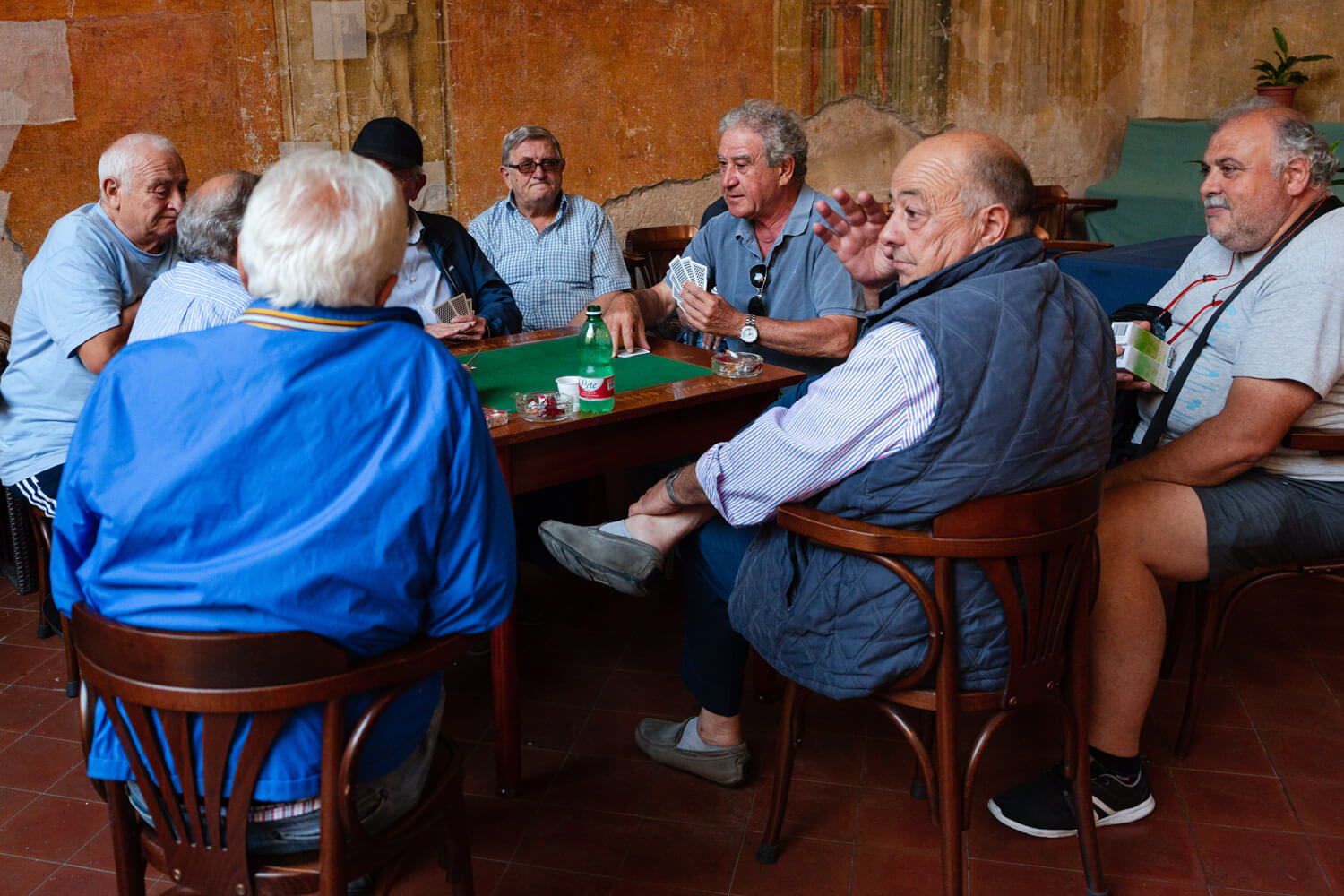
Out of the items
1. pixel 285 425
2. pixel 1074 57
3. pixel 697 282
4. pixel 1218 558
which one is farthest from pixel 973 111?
pixel 285 425

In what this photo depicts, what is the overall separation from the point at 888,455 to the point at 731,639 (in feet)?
2.77

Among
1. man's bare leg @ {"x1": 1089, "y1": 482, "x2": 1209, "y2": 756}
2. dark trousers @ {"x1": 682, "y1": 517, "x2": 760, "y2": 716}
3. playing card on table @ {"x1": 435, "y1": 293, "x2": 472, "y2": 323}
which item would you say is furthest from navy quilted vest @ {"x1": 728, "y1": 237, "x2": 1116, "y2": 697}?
playing card on table @ {"x1": 435, "y1": 293, "x2": 472, "y2": 323}

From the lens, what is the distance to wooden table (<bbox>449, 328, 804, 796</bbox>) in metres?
2.53

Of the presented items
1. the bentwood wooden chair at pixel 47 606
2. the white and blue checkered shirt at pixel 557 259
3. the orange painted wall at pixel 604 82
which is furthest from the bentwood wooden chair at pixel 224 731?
the orange painted wall at pixel 604 82

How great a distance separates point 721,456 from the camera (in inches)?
85.7

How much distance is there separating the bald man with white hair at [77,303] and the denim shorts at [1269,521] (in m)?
2.77

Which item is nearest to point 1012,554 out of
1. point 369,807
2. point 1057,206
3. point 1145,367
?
point 1145,367

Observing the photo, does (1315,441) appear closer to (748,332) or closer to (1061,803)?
(1061,803)

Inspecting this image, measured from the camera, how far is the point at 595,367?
307cm

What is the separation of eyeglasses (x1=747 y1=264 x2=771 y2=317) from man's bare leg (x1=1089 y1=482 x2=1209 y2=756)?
1330 mm

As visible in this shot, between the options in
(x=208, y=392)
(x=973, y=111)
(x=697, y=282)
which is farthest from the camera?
→ (x=973, y=111)

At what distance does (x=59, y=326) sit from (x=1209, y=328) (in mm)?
2924

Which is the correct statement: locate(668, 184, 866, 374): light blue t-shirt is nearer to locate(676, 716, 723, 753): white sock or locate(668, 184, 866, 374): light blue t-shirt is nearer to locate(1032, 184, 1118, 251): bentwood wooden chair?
locate(676, 716, 723, 753): white sock

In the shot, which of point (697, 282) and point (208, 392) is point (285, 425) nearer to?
point (208, 392)
